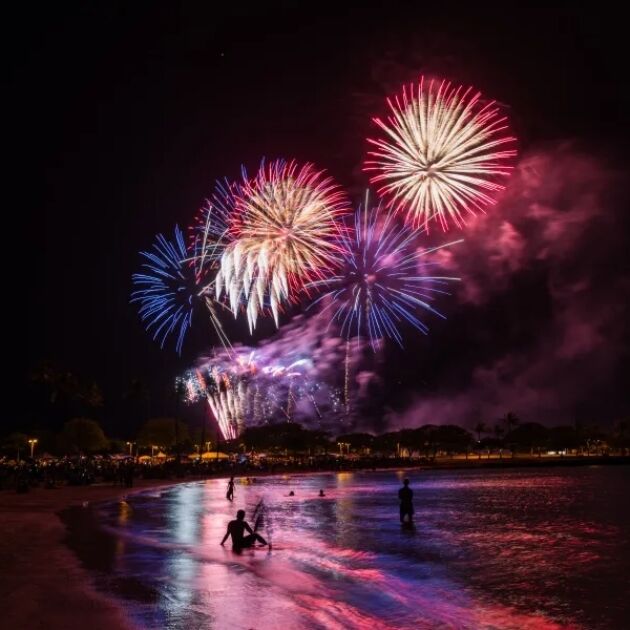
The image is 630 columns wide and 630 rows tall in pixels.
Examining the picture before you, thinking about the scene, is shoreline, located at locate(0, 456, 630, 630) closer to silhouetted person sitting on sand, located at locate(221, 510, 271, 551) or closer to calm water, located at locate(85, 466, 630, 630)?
calm water, located at locate(85, 466, 630, 630)

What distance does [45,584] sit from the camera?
12.2 metres

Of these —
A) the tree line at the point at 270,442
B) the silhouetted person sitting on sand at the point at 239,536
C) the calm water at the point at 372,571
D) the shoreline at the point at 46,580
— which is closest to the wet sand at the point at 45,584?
the shoreline at the point at 46,580

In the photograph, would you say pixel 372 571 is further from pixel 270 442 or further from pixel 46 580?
pixel 270 442

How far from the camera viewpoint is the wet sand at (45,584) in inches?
390

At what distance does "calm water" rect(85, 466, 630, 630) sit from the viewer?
10961 millimetres

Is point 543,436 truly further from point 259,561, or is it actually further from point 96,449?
point 259,561

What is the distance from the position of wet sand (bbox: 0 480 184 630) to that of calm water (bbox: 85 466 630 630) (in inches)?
18.3

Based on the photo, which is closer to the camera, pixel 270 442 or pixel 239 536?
pixel 239 536

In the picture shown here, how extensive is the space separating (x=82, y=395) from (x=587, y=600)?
67.9 m

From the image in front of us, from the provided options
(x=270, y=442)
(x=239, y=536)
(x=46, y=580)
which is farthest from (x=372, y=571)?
(x=270, y=442)

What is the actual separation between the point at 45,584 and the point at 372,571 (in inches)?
246

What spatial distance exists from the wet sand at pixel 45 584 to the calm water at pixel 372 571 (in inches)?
18.3

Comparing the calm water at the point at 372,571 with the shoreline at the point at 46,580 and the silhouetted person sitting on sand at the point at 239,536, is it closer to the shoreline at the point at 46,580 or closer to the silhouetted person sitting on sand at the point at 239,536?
the silhouetted person sitting on sand at the point at 239,536

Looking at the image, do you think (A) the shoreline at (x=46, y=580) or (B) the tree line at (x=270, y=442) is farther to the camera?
(B) the tree line at (x=270, y=442)
